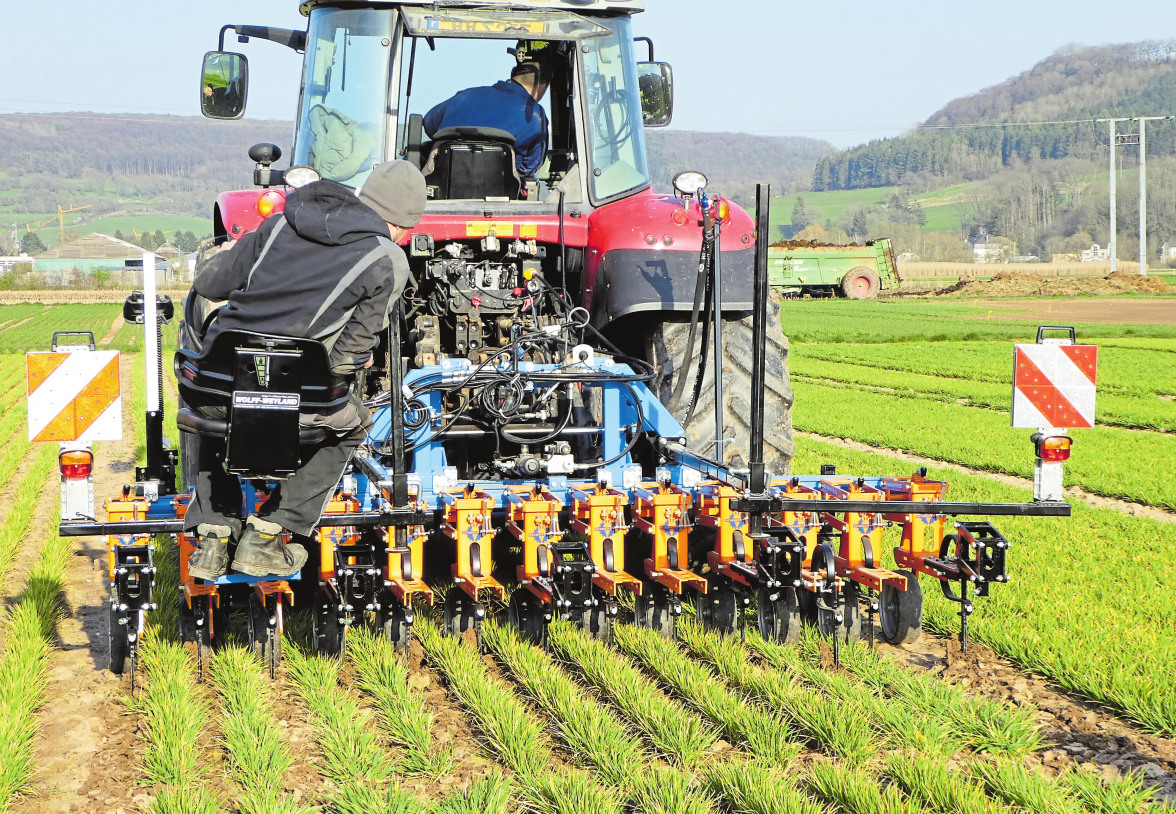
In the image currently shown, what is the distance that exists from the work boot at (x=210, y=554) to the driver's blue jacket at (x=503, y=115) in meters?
2.65

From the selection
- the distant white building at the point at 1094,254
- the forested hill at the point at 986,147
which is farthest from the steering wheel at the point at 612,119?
the forested hill at the point at 986,147

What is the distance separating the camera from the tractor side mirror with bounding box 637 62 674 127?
259 inches

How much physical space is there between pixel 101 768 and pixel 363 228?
174 cm

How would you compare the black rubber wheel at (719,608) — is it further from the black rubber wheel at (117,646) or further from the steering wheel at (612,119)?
the steering wheel at (612,119)

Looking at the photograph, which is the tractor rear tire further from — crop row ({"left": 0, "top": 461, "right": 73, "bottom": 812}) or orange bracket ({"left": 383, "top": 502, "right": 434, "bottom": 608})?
orange bracket ({"left": 383, "top": 502, "right": 434, "bottom": 608})

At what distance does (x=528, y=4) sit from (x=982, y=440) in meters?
6.31

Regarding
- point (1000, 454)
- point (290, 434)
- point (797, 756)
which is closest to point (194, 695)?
point (290, 434)

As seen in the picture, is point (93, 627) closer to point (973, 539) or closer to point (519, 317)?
point (519, 317)

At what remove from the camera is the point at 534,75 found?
613 centimetres

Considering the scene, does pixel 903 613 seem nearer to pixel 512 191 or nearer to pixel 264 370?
pixel 264 370

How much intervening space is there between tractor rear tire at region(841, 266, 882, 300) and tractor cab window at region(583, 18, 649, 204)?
39593 mm

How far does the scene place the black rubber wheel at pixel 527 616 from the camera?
178 inches

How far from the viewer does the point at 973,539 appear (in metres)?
4.34

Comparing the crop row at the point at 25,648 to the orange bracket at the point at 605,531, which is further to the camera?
the orange bracket at the point at 605,531
